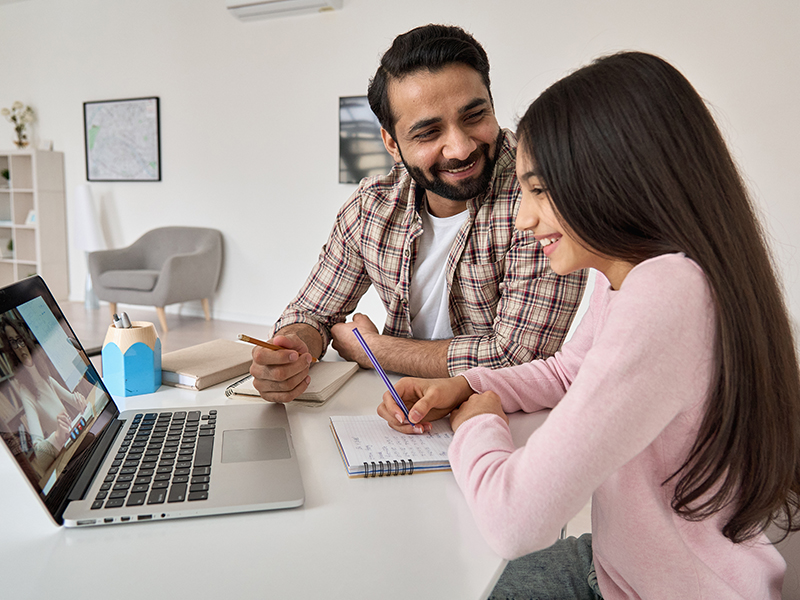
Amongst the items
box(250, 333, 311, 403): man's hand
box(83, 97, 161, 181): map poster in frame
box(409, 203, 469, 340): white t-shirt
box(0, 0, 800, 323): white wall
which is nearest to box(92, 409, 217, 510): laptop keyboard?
box(250, 333, 311, 403): man's hand

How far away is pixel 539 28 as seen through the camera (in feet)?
12.8

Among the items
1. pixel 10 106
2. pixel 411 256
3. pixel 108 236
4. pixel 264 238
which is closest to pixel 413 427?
pixel 411 256

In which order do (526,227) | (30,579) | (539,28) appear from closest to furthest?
(30,579), (526,227), (539,28)

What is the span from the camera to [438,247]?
61.8 inches

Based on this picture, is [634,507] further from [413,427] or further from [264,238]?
[264,238]

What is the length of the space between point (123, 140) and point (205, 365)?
500 centimetres

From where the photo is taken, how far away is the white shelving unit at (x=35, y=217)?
18.3 feet

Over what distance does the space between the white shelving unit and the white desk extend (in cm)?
577

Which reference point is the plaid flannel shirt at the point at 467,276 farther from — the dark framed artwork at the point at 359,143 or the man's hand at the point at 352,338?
the dark framed artwork at the point at 359,143

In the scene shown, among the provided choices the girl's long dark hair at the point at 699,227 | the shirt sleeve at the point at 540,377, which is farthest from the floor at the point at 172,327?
the girl's long dark hair at the point at 699,227

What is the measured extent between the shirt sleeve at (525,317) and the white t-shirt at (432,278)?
203mm

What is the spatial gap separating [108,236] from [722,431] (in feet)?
19.8

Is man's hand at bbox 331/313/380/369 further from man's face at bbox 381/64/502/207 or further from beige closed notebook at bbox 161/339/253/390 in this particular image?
man's face at bbox 381/64/502/207

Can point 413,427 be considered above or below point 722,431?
below
